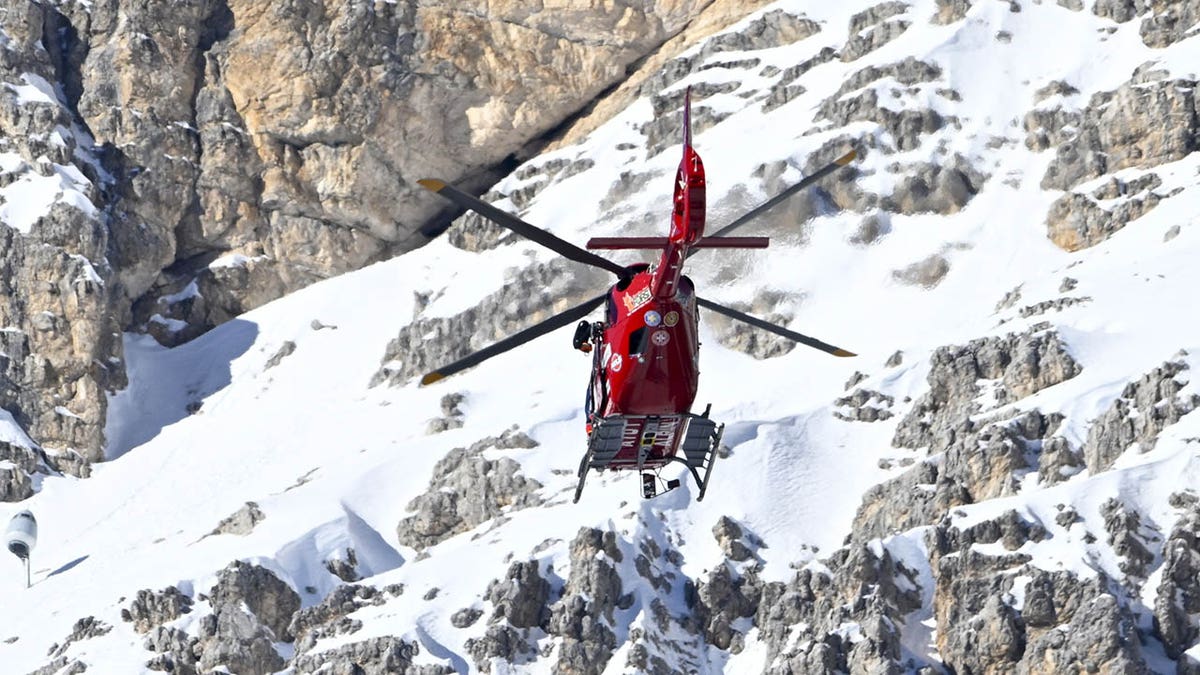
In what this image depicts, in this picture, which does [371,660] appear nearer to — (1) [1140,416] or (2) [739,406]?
(2) [739,406]

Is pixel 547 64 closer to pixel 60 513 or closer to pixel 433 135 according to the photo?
pixel 433 135

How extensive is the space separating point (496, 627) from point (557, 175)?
173ft

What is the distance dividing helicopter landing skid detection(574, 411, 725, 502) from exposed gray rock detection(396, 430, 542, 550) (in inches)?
2340

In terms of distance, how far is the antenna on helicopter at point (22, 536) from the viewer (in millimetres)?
123375

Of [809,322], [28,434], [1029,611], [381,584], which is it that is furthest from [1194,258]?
[28,434]

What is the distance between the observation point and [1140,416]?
106125 mm

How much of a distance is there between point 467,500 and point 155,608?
17295mm

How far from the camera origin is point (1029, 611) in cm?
9856

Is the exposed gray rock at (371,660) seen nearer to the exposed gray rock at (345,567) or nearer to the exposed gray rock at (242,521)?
the exposed gray rock at (345,567)

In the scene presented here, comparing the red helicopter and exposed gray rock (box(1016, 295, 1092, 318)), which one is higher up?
the red helicopter

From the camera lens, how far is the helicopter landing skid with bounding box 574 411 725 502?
56062 mm

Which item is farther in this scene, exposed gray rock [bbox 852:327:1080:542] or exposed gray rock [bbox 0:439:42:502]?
exposed gray rock [bbox 0:439:42:502]

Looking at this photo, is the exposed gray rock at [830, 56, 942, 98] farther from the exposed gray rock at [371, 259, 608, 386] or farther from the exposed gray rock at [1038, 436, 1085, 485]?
the exposed gray rock at [1038, 436, 1085, 485]

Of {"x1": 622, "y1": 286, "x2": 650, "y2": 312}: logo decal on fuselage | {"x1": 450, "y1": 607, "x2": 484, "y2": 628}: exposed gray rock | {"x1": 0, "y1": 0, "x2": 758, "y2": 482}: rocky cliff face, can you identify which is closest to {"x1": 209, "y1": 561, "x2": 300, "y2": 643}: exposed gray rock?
{"x1": 450, "y1": 607, "x2": 484, "y2": 628}: exposed gray rock
